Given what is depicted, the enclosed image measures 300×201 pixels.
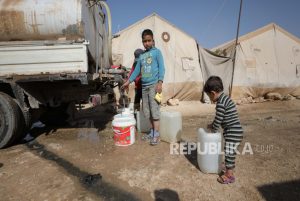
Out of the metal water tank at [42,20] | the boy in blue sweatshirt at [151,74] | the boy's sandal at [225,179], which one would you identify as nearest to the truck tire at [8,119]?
the metal water tank at [42,20]

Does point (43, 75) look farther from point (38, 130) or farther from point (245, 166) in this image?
point (245, 166)

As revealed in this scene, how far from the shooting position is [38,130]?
585 cm

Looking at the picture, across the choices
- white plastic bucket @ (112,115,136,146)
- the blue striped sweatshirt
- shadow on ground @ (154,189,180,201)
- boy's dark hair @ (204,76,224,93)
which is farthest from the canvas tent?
shadow on ground @ (154,189,180,201)

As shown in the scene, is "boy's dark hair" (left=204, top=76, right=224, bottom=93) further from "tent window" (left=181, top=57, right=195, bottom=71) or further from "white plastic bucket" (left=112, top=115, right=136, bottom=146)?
"tent window" (left=181, top=57, right=195, bottom=71)

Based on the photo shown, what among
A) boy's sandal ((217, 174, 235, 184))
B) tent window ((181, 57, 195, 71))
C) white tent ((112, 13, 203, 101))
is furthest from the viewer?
tent window ((181, 57, 195, 71))

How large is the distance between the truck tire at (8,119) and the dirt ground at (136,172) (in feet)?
0.82

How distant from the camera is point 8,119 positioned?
13.1 feet

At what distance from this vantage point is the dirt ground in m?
2.52

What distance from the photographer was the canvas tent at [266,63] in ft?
37.0

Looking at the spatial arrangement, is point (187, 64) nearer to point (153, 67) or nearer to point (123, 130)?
point (153, 67)

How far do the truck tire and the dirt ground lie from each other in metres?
0.25

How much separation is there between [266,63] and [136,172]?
35.2 ft

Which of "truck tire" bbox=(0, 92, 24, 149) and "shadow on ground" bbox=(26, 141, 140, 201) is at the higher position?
"truck tire" bbox=(0, 92, 24, 149)

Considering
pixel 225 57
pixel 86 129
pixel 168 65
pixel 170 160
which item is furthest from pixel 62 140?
pixel 225 57
